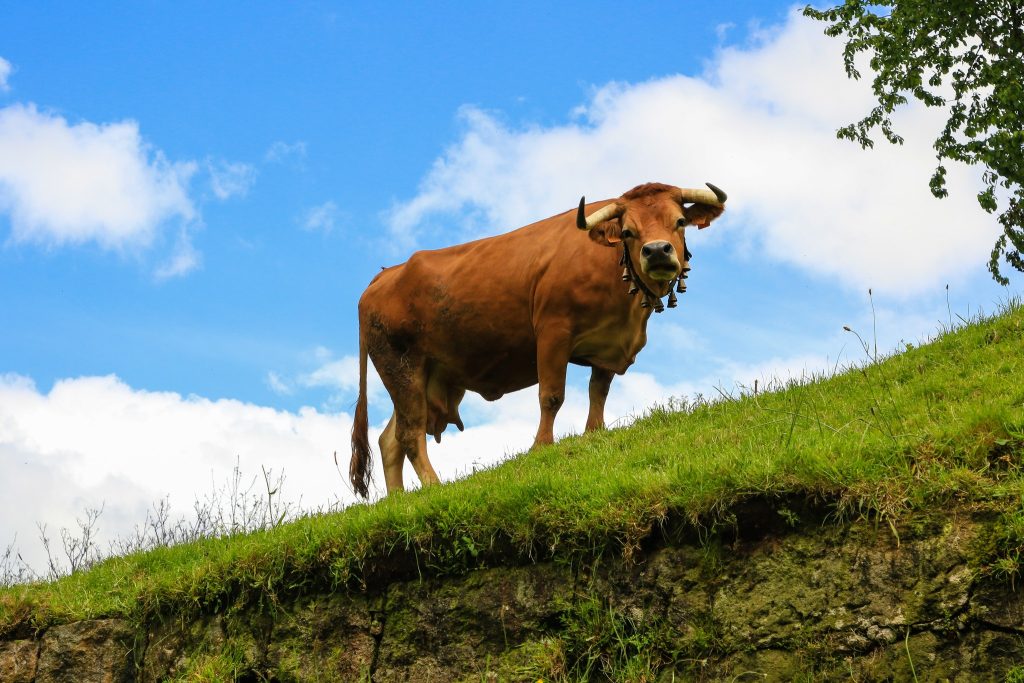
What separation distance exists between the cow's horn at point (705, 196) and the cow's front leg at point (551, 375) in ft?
5.85

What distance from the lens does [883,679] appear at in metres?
5.64

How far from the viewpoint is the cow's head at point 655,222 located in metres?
9.41

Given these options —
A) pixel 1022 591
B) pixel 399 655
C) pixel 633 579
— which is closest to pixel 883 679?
pixel 1022 591

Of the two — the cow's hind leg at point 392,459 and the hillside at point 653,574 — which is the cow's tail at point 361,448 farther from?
the hillside at point 653,574

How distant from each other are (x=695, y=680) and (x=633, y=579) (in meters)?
0.69

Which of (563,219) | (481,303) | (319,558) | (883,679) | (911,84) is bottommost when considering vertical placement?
(883,679)

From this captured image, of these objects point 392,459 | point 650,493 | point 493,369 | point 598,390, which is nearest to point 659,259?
point 598,390

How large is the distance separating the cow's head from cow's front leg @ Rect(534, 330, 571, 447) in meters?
1.04

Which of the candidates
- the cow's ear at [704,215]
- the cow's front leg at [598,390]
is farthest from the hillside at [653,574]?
the cow's ear at [704,215]

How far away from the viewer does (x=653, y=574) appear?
6.39 meters

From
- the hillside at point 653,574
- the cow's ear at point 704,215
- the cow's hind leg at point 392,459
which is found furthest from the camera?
the cow's hind leg at point 392,459

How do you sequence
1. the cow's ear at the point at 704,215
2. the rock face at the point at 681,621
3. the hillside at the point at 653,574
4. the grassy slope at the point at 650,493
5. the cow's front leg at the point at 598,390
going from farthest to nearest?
the cow's front leg at the point at 598,390 < the cow's ear at the point at 704,215 < the grassy slope at the point at 650,493 < the hillside at the point at 653,574 < the rock face at the point at 681,621

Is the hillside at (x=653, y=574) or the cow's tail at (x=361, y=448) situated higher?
the cow's tail at (x=361, y=448)

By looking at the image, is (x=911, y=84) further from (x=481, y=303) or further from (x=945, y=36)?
(x=481, y=303)
